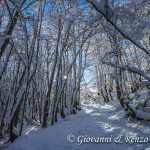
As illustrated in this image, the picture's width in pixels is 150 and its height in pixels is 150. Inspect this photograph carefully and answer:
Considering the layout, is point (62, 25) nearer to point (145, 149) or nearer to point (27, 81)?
point (27, 81)

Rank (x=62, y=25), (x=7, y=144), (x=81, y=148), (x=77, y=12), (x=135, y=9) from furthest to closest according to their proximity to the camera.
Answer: (x=62, y=25) < (x=7, y=144) < (x=81, y=148) < (x=77, y=12) < (x=135, y=9)

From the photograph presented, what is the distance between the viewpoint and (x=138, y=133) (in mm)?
2910

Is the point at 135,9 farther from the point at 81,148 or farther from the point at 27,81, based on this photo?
the point at 27,81

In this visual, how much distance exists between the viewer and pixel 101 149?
2486 millimetres

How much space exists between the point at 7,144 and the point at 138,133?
444cm

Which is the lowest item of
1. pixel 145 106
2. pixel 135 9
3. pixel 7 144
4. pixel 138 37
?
pixel 7 144

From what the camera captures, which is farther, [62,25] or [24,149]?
[62,25]

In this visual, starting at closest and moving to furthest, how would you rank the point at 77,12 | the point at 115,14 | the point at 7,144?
the point at 115,14
the point at 77,12
the point at 7,144

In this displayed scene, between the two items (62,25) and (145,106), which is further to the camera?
(62,25)

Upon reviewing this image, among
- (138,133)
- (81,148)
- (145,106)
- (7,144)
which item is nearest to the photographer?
(81,148)

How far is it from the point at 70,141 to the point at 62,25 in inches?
204

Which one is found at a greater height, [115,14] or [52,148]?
[115,14]

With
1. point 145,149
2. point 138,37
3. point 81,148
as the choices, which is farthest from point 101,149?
point 138,37

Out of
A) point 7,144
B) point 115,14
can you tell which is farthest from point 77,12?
point 7,144
